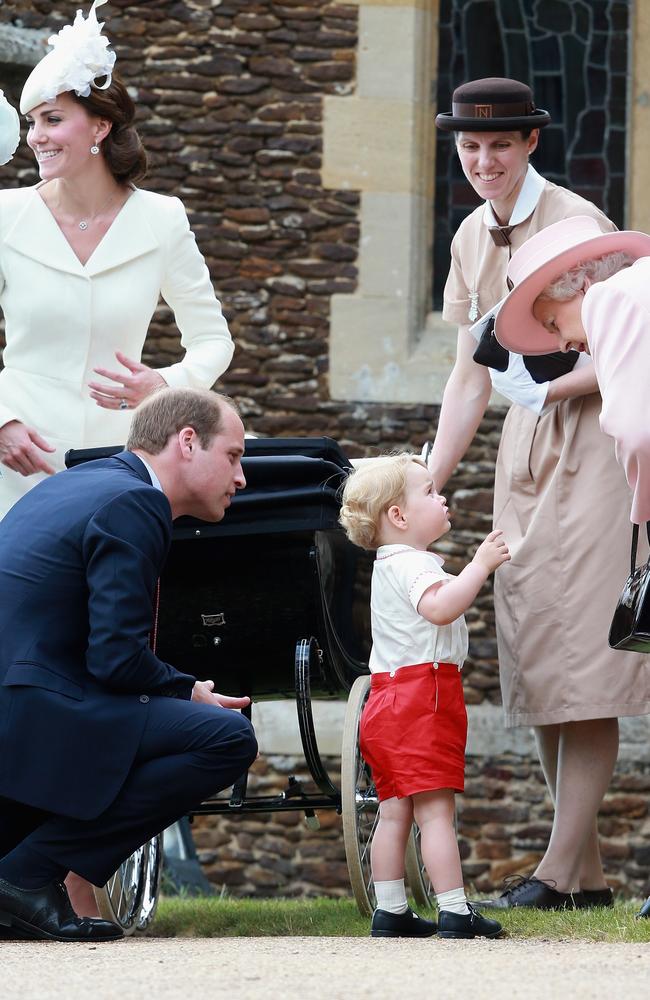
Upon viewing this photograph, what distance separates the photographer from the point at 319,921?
473 cm

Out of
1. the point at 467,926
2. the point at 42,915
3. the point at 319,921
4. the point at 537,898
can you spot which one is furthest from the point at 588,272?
the point at 319,921

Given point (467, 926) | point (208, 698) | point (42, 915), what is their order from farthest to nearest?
1. point (208, 698)
2. point (467, 926)
3. point (42, 915)

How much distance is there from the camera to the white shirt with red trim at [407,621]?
4051mm

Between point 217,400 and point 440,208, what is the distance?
205 inches

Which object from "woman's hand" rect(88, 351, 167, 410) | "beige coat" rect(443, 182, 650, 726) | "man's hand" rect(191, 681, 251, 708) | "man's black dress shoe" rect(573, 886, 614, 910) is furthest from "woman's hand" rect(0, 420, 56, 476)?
"man's black dress shoe" rect(573, 886, 614, 910)

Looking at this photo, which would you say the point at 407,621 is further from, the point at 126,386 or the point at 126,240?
the point at 126,240

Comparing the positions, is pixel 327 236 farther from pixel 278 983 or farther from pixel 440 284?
pixel 278 983

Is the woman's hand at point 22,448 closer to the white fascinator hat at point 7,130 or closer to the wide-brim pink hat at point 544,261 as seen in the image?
the white fascinator hat at point 7,130

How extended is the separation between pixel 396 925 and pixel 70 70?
2317mm

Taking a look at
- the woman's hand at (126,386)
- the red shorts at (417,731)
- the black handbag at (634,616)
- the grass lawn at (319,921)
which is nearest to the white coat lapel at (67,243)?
the woman's hand at (126,386)

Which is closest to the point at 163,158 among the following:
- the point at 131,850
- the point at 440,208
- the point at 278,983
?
the point at 440,208

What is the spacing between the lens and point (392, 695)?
4035 millimetres

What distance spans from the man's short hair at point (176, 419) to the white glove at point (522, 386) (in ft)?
3.00

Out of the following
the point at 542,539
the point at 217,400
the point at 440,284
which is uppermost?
the point at 440,284
